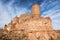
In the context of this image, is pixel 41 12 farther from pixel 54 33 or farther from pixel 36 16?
pixel 54 33

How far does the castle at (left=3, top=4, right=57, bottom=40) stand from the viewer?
5560 millimetres

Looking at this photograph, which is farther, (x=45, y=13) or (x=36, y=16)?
(x=36, y=16)

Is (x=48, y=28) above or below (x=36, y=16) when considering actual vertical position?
below

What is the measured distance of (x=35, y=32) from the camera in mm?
5582

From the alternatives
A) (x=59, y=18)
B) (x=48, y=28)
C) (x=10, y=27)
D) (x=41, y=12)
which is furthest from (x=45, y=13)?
(x=10, y=27)

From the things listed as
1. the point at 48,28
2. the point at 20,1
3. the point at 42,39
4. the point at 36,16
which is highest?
the point at 20,1

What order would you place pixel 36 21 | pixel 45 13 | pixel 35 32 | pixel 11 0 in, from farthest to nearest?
1. pixel 36 21
2. pixel 35 32
3. pixel 45 13
4. pixel 11 0

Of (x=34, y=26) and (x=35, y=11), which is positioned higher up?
(x=35, y=11)

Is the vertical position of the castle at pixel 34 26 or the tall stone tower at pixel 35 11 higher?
the tall stone tower at pixel 35 11

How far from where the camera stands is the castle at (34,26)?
5.56 meters

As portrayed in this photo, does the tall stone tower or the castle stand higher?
the tall stone tower

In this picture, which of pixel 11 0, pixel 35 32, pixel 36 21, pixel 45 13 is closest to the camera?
pixel 11 0

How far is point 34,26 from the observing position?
19.4 feet

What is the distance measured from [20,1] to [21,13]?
1.65 feet
